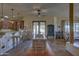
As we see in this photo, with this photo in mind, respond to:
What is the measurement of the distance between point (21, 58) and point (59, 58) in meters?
0.44

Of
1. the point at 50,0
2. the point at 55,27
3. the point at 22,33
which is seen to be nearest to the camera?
the point at 50,0

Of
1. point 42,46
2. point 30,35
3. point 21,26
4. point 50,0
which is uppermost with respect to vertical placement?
point 50,0

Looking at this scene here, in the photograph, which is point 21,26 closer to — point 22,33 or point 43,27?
point 22,33

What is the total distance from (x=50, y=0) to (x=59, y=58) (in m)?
0.68

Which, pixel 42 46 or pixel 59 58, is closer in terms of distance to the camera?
pixel 59 58

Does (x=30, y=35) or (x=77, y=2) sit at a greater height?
(x=77, y=2)

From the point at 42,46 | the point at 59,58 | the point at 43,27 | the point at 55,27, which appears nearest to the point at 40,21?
the point at 43,27

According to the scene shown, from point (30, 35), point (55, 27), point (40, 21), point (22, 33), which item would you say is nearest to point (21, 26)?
point (22, 33)

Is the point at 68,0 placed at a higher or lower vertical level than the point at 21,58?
higher

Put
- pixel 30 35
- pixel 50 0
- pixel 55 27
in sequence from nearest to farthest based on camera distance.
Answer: pixel 50 0 → pixel 30 35 → pixel 55 27

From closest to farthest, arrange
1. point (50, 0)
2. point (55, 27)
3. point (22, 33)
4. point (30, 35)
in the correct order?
1. point (50, 0)
2. point (22, 33)
3. point (30, 35)
4. point (55, 27)

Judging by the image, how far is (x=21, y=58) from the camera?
170 cm

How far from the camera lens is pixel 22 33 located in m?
3.91

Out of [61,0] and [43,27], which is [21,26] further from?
[61,0]
